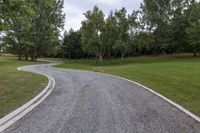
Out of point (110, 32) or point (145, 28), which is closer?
point (110, 32)

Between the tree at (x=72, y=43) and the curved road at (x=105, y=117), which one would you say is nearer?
the curved road at (x=105, y=117)

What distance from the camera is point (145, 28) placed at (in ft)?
206

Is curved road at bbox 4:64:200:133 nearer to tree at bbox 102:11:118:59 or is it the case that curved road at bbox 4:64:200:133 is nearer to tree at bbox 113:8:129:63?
tree at bbox 113:8:129:63

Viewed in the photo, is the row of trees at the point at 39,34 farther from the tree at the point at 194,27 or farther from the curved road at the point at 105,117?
the curved road at the point at 105,117

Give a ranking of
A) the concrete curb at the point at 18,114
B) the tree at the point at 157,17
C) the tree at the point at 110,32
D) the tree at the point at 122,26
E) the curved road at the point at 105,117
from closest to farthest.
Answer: the curved road at the point at 105,117 < the concrete curb at the point at 18,114 < the tree at the point at 122,26 < the tree at the point at 110,32 < the tree at the point at 157,17

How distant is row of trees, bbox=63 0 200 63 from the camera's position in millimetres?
54406

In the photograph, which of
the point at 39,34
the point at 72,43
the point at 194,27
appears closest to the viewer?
the point at 194,27

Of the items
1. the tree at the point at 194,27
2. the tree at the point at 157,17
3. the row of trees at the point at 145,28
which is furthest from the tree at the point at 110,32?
the tree at the point at 194,27

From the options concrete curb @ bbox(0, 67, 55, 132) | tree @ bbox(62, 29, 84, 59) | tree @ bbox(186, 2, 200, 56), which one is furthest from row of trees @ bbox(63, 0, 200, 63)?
concrete curb @ bbox(0, 67, 55, 132)

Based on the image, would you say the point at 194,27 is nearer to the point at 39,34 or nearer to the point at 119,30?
the point at 119,30

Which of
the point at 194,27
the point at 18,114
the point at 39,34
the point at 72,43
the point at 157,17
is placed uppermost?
the point at 157,17

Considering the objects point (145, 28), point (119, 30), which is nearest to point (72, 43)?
point (145, 28)

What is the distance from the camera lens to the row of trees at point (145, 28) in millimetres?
54406

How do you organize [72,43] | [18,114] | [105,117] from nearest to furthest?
[105,117], [18,114], [72,43]
